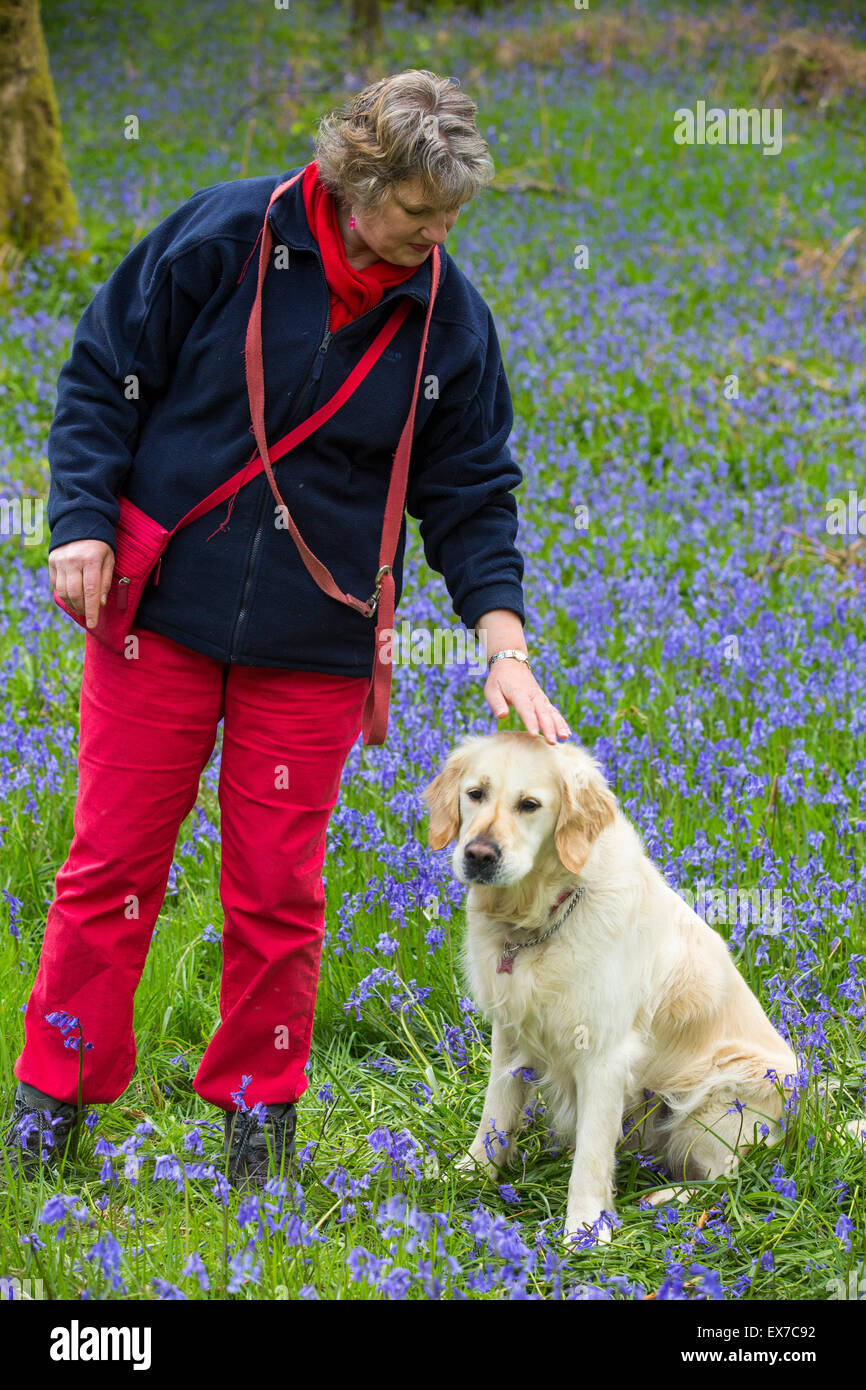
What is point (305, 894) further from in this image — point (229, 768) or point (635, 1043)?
point (635, 1043)

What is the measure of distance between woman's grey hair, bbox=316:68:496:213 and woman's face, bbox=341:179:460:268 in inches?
0.6

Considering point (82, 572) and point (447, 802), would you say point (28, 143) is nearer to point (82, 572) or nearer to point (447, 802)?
point (82, 572)

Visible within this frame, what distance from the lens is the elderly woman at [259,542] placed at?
9.21 ft

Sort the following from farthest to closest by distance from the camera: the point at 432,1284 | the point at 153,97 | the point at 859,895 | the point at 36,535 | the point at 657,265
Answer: the point at 153,97, the point at 657,265, the point at 36,535, the point at 859,895, the point at 432,1284

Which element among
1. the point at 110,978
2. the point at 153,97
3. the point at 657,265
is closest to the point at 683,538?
the point at 110,978

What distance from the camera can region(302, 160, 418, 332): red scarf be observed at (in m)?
2.83

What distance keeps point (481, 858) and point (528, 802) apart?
21 cm

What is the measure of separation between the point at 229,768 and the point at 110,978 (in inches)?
22.5

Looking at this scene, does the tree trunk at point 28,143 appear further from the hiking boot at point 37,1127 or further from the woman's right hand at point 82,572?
the hiking boot at point 37,1127

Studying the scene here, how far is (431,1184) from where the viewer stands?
10.3 feet
